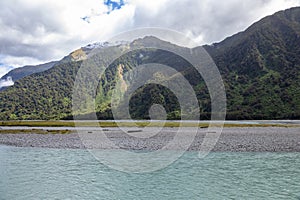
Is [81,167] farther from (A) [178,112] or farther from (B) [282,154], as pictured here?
(A) [178,112]

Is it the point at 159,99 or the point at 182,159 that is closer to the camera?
the point at 182,159

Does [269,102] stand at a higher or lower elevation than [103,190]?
higher

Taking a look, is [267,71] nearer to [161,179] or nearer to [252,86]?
[252,86]

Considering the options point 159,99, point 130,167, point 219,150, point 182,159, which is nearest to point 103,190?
point 130,167

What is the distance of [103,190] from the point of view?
56.1 feet

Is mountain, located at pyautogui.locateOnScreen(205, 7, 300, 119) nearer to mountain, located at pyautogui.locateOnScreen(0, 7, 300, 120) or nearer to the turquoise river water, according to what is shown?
mountain, located at pyautogui.locateOnScreen(0, 7, 300, 120)

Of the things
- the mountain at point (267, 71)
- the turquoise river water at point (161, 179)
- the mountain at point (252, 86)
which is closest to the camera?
the turquoise river water at point (161, 179)

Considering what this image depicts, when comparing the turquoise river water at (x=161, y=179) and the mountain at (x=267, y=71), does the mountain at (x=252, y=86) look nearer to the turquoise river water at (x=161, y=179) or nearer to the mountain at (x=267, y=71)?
the mountain at (x=267, y=71)

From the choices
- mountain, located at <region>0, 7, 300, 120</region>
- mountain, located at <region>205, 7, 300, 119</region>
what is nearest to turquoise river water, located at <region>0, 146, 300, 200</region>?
mountain, located at <region>0, 7, 300, 120</region>

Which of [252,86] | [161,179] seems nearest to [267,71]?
[252,86]

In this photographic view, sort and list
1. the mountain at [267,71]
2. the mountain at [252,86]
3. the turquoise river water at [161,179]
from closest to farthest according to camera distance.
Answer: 1. the turquoise river water at [161,179]
2. the mountain at [267,71]
3. the mountain at [252,86]

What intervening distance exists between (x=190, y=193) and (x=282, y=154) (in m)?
16.0

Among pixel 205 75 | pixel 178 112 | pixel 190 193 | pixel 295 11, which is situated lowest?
pixel 190 193

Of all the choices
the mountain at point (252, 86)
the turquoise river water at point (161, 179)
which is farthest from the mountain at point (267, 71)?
the turquoise river water at point (161, 179)
